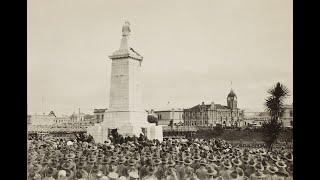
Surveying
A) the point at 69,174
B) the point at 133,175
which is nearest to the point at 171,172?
the point at 133,175

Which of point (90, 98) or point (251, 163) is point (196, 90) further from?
point (90, 98)

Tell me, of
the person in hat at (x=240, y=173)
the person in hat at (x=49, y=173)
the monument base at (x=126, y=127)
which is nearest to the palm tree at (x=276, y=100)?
the person in hat at (x=240, y=173)

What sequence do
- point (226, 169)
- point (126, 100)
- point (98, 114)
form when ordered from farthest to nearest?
point (126, 100)
point (98, 114)
point (226, 169)

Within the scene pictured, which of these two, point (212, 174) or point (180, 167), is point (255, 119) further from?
point (180, 167)

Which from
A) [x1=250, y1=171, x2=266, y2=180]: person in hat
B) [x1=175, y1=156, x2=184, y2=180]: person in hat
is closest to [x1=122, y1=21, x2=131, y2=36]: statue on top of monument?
[x1=175, y1=156, x2=184, y2=180]: person in hat

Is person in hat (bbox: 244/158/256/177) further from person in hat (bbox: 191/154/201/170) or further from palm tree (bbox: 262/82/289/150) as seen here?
person in hat (bbox: 191/154/201/170)
